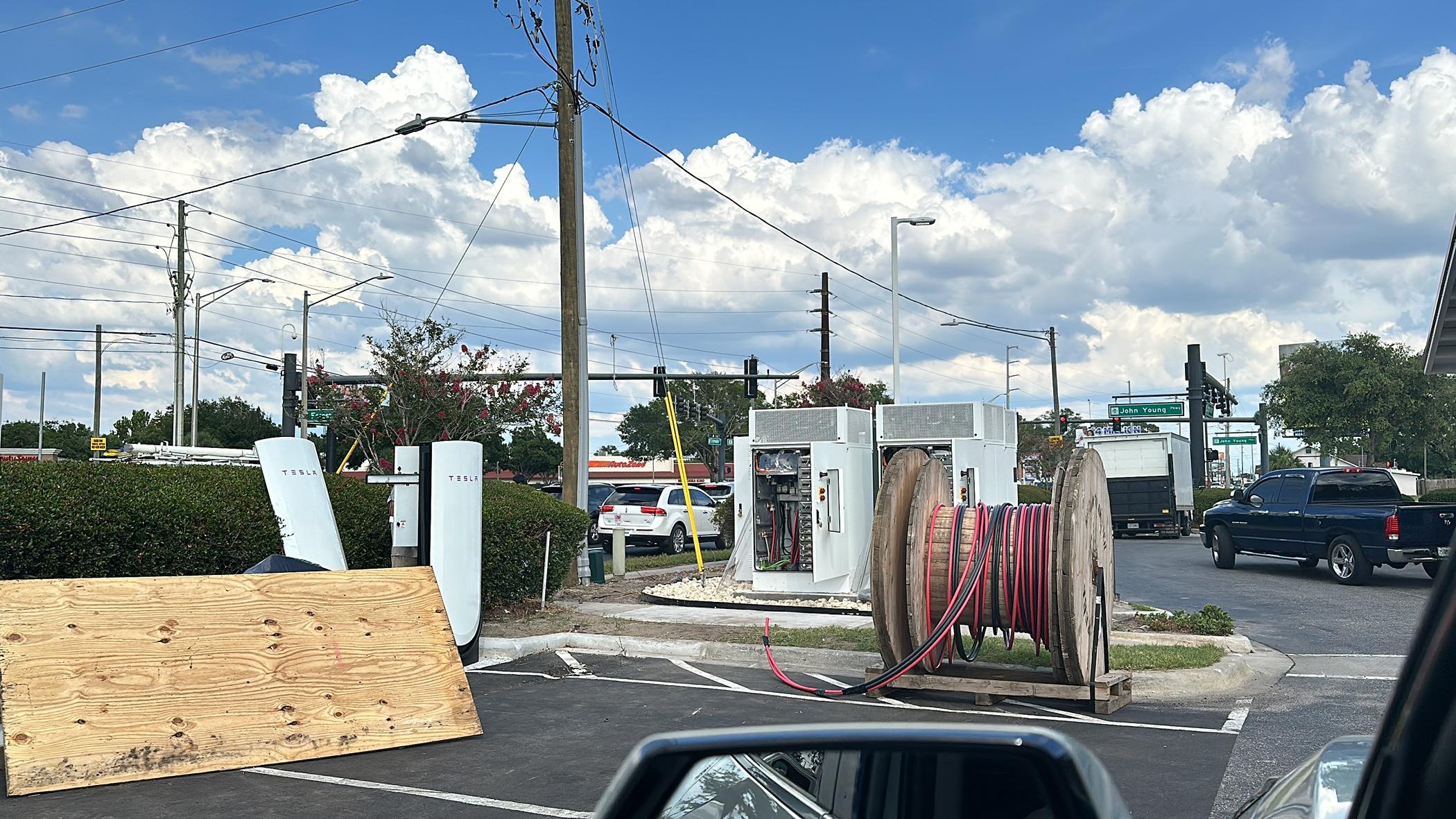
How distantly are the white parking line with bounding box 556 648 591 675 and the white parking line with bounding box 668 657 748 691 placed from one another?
0.93 m

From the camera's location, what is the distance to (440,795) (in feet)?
22.6

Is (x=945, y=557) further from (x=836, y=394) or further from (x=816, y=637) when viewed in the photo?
(x=836, y=394)

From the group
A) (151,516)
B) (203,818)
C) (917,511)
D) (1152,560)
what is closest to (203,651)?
(203,818)

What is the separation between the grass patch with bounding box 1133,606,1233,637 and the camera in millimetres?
12172

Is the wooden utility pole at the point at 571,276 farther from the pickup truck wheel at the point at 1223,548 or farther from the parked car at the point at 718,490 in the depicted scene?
the parked car at the point at 718,490

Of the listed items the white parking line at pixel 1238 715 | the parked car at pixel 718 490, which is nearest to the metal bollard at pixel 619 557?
the parked car at pixel 718 490

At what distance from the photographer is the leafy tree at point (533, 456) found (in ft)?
334

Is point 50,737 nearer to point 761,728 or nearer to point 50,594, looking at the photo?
point 50,594

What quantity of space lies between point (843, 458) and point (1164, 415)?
4210 centimetres

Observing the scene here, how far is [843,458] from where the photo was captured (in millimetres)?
16641

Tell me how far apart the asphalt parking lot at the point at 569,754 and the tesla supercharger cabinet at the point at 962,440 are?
251 inches

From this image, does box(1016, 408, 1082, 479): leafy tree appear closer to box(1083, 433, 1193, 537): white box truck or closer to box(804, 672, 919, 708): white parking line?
box(1083, 433, 1193, 537): white box truck

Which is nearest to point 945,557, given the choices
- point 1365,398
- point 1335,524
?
point 1335,524

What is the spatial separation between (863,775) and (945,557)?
25.6ft
